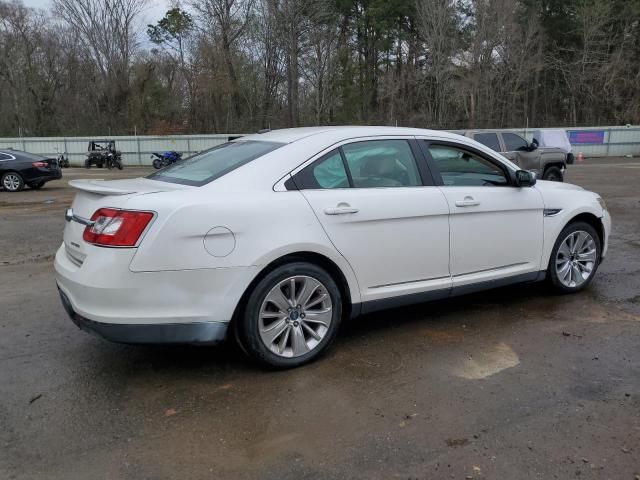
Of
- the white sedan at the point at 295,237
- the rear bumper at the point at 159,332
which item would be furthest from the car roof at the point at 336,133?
the rear bumper at the point at 159,332

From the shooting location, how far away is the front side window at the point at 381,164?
13.7 ft

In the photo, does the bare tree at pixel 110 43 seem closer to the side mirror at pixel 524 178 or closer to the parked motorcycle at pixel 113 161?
the parked motorcycle at pixel 113 161

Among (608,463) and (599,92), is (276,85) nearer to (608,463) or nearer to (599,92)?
(599,92)

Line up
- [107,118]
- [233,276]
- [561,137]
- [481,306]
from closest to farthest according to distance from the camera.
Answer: [233,276] < [481,306] < [561,137] < [107,118]

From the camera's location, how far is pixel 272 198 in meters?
3.71

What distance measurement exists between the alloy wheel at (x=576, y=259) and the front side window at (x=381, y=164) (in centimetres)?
185

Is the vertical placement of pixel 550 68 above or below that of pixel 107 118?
above

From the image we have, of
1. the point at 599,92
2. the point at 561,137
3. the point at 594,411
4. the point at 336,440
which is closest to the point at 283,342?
the point at 336,440

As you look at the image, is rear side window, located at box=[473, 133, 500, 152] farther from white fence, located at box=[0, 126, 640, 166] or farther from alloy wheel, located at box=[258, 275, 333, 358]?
white fence, located at box=[0, 126, 640, 166]

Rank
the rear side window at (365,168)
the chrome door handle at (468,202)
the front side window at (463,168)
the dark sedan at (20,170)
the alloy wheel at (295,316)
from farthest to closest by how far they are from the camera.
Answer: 1. the dark sedan at (20,170)
2. the front side window at (463,168)
3. the chrome door handle at (468,202)
4. the rear side window at (365,168)
5. the alloy wheel at (295,316)

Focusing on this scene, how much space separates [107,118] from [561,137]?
36.4 metres

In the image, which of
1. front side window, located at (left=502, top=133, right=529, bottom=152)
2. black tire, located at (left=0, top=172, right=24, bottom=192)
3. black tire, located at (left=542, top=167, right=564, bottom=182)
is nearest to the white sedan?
front side window, located at (left=502, top=133, right=529, bottom=152)

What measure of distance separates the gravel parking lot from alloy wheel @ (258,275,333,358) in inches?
7.6

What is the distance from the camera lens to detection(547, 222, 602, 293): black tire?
5227 mm
